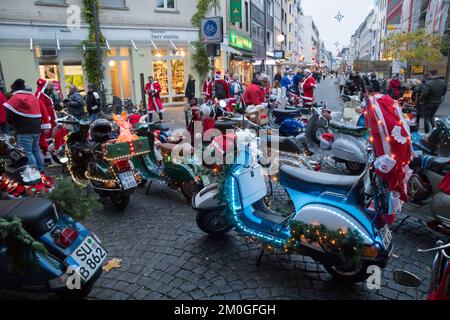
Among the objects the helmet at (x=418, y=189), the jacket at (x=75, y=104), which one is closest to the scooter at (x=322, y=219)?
the helmet at (x=418, y=189)

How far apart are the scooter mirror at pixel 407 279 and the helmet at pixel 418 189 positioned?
1267mm

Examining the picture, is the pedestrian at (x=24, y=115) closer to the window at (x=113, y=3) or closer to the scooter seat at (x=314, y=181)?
the scooter seat at (x=314, y=181)

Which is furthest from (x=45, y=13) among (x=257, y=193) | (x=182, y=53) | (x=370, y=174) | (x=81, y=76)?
(x=370, y=174)

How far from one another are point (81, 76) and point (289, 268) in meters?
15.5

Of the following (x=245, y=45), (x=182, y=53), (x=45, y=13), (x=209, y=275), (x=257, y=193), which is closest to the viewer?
(x=209, y=275)

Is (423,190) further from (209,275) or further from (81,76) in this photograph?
(81,76)

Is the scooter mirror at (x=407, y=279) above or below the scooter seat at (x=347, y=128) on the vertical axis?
below

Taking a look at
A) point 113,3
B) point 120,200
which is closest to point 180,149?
point 120,200

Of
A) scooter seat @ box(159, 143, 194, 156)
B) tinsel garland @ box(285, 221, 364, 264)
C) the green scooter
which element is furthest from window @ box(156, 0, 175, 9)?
tinsel garland @ box(285, 221, 364, 264)

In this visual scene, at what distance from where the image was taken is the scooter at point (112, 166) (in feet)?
17.0

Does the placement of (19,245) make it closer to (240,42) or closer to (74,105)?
(74,105)

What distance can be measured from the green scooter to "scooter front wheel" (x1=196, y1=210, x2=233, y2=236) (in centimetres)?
107

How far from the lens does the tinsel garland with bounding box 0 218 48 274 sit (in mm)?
2637

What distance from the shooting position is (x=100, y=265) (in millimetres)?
3137
